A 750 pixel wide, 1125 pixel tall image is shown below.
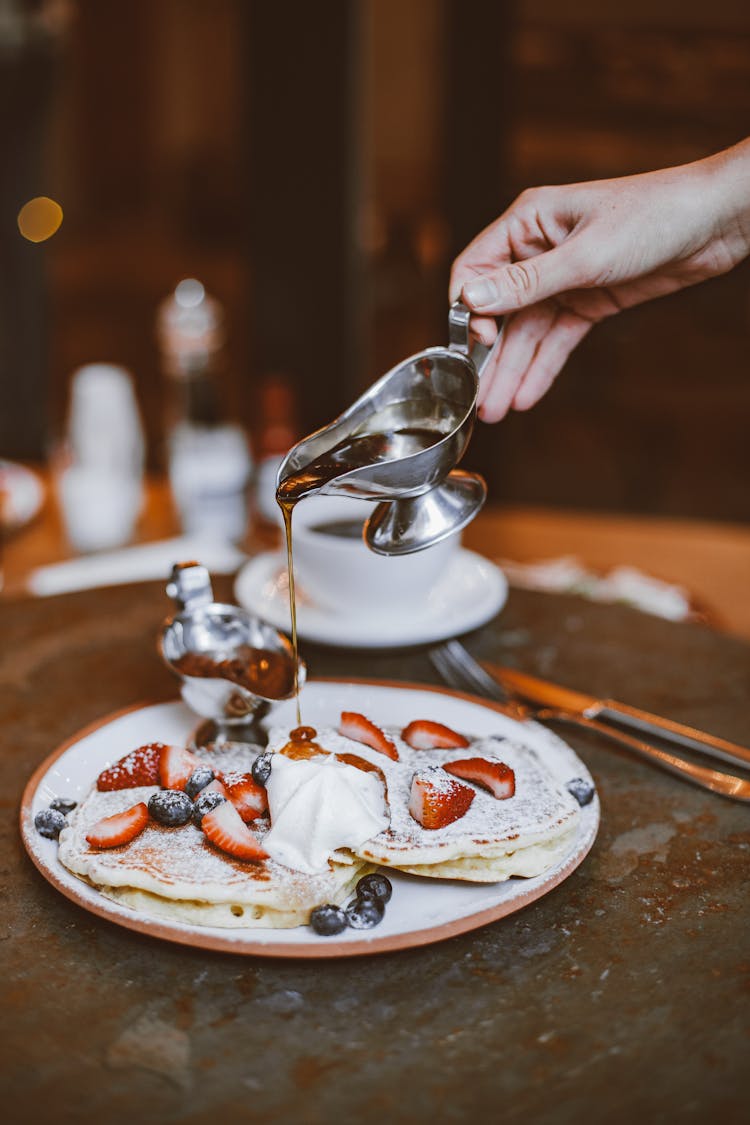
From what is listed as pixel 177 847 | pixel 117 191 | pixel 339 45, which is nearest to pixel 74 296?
pixel 117 191

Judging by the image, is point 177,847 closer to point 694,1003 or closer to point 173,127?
point 694,1003

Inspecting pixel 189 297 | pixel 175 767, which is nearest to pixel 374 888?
pixel 175 767

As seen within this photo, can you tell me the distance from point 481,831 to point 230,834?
0.21 m

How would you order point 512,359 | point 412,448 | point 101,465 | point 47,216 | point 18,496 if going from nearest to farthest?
point 412,448, point 512,359, point 18,496, point 101,465, point 47,216

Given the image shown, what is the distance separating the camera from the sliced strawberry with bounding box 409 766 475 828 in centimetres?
94

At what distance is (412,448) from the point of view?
3.81ft

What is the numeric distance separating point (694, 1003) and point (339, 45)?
13.3 feet

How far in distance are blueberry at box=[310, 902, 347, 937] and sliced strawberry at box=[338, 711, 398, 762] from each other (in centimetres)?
23

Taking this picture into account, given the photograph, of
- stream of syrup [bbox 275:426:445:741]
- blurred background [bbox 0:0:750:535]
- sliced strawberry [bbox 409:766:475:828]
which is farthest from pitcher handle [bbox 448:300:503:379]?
blurred background [bbox 0:0:750:535]

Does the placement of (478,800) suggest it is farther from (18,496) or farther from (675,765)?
(18,496)

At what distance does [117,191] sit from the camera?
8750 mm

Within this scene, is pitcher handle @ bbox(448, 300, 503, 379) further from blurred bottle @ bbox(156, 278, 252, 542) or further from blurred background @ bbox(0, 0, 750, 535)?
blurred background @ bbox(0, 0, 750, 535)

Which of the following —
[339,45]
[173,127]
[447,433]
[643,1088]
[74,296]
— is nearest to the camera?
[643,1088]

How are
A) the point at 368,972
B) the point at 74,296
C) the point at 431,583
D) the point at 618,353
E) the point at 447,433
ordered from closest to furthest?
1. the point at 368,972
2. the point at 447,433
3. the point at 431,583
4. the point at 618,353
5. the point at 74,296
